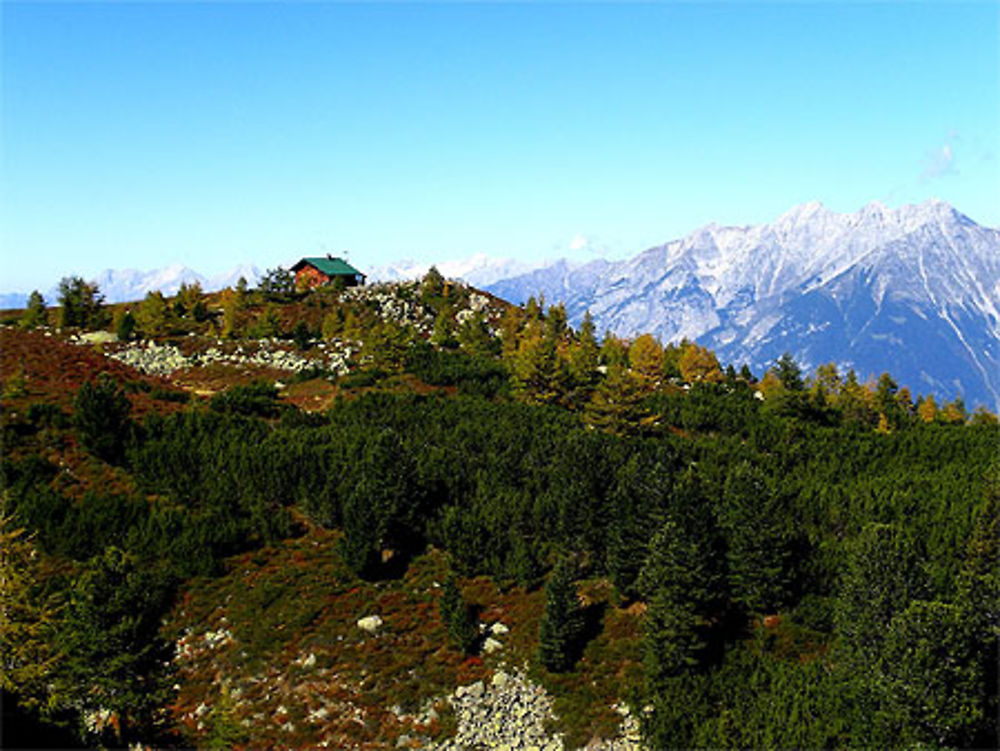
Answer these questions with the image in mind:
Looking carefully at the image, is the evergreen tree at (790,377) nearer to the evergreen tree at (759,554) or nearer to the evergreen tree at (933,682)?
the evergreen tree at (759,554)

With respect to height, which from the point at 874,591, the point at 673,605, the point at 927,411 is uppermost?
the point at 874,591

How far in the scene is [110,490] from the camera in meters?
36.2

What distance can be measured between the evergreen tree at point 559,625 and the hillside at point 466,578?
→ 99 mm

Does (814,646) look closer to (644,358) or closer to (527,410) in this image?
(527,410)

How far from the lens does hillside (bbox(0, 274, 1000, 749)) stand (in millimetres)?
19422

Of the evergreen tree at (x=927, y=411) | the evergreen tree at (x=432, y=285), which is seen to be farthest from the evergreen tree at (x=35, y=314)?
the evergreen tree at (x=927, y=411)

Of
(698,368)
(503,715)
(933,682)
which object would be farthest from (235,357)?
(933,682)

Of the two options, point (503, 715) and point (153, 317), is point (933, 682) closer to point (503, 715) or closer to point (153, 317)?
point (503, 715)

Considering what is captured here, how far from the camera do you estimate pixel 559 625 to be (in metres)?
25.1

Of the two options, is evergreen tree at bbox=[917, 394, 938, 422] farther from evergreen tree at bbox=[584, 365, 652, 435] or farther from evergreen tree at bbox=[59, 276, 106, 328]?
evergreen tree at bbox=[59, 276, 106, 328]

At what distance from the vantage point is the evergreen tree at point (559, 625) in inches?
982

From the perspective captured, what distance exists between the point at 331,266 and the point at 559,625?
102257 millimetres

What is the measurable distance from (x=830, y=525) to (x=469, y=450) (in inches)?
909

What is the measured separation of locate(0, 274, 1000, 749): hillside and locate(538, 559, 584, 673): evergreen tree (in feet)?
0.32
